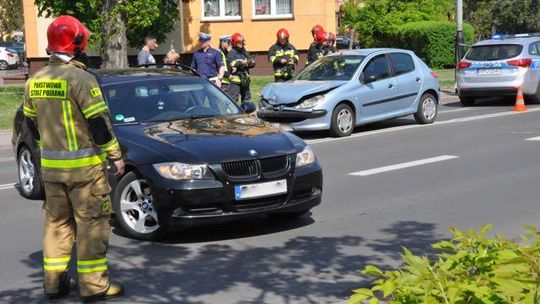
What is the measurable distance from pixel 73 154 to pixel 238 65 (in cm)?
1042

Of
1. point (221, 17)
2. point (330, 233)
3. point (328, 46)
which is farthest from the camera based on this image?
point (221, 17)

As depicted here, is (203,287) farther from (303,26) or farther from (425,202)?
(303,26)

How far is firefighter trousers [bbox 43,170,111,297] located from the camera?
5.33m

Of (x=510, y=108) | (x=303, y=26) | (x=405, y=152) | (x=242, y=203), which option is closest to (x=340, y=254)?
(x=242, y=203)

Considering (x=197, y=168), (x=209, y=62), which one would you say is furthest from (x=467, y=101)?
(x=197, y=168)

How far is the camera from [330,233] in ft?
24.0


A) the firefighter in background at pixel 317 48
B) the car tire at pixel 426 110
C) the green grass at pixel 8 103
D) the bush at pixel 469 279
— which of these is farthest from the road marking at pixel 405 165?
the green grass at pixel 8 103

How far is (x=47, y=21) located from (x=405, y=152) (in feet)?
72.3

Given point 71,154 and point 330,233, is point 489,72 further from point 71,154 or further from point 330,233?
point 71,154

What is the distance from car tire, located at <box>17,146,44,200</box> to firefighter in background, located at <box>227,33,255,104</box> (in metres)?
6.39

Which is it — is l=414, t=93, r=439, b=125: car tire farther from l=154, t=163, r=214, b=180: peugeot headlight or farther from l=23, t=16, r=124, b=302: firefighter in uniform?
l=23, t=16, r=124, b=302: firefighter in uniform

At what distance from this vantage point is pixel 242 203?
22.7ft

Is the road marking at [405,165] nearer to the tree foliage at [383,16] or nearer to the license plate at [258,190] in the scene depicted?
the license plate at [258,190]

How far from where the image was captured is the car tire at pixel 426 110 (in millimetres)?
15625
